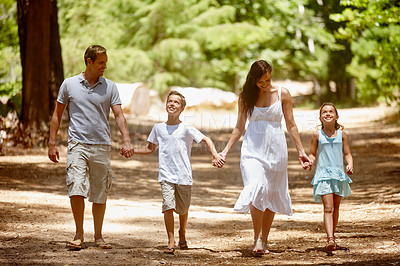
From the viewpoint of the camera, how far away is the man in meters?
6.28

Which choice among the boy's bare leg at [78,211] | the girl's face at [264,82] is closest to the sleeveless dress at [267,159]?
the girl's face at [264,82]

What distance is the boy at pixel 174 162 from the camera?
6312mm

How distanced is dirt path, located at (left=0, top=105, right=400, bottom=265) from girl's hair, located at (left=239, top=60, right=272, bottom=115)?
5.11 feet

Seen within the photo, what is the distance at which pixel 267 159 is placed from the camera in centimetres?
621

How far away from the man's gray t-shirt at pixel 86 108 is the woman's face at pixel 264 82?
5.22 ft

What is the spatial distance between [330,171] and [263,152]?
0.77 metres

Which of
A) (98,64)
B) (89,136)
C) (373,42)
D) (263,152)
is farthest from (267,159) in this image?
(373,42)

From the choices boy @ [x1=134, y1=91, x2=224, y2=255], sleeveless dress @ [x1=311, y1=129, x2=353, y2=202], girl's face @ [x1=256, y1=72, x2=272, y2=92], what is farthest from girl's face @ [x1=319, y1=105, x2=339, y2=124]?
boy @ [x1=134, y1=91, x2=224, y2=255]

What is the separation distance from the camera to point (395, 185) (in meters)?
11.4

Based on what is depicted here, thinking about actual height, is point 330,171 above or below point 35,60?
below

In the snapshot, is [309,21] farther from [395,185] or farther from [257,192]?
[257,192]

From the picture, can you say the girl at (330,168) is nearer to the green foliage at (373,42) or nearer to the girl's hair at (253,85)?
the girl's hair at (253,85)

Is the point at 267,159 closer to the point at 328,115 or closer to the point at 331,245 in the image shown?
the point at 328,115

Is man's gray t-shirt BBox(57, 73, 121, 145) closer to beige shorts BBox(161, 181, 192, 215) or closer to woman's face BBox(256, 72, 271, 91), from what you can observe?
beige shorts BBox(161, 181, 192, 215)
